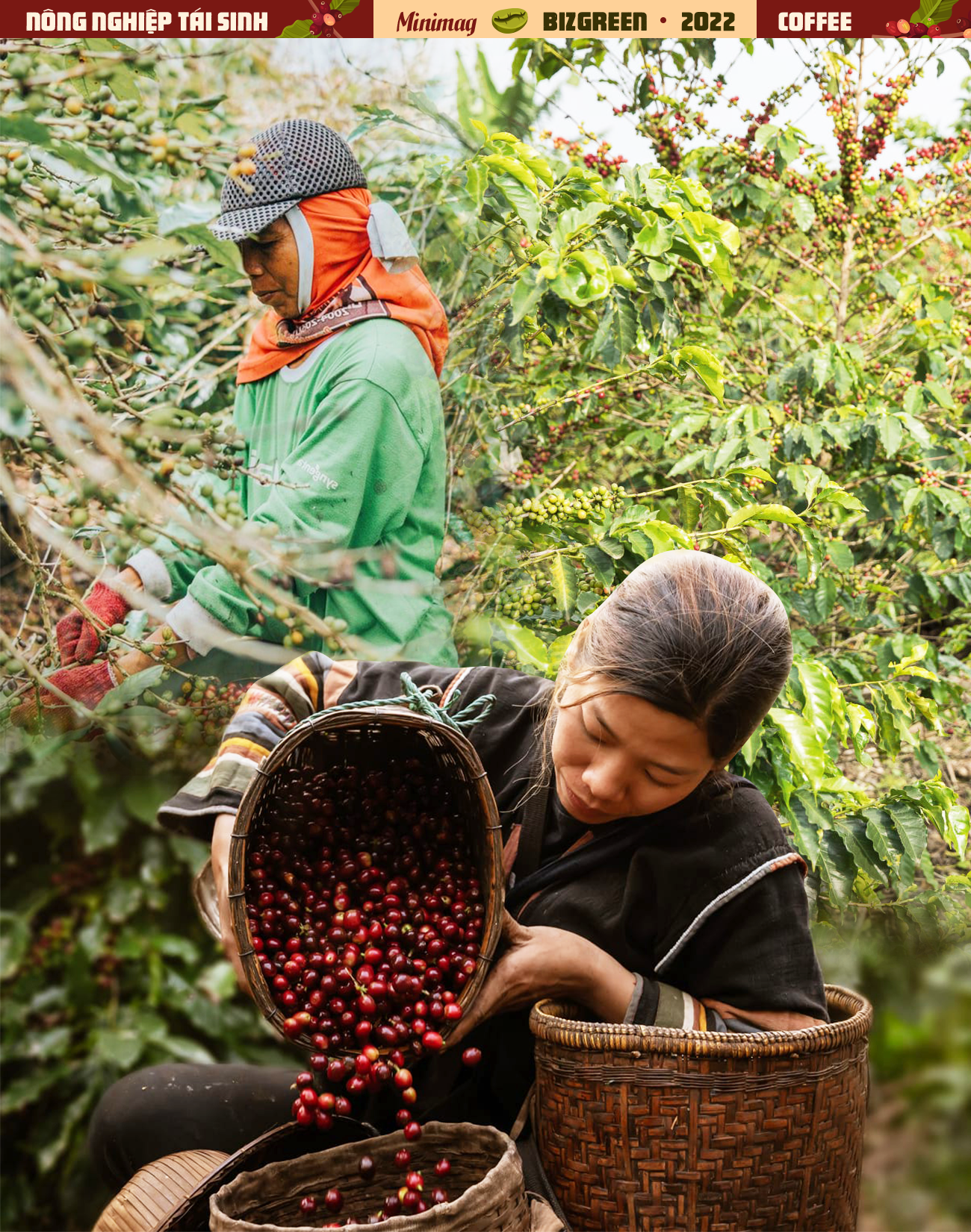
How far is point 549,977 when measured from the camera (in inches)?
53.4

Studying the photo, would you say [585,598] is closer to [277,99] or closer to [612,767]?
[612,767]

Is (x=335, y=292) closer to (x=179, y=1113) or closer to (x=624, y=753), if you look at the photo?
(x=624, y=753)

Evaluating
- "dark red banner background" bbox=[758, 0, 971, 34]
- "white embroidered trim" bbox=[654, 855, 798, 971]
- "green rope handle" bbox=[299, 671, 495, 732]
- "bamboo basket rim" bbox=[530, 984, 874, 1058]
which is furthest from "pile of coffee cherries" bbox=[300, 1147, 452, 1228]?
"dark red banner background" bbox=[758, 0, 971, 34]

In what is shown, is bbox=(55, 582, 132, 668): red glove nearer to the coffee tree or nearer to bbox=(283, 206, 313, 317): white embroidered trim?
bbox=(283, 206, 313, 317): white embroidered trim

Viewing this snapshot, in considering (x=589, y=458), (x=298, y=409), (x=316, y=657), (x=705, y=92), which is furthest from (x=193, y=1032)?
(x=705, y=92)

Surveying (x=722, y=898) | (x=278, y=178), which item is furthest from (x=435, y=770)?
(x=278, y=178)

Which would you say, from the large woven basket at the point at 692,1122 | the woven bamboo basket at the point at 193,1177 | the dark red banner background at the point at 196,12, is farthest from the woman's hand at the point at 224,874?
the dark red banner background at the point at 196,12

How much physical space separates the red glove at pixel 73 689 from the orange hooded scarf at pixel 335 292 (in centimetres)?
57

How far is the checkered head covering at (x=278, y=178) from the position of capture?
1809 millimetres

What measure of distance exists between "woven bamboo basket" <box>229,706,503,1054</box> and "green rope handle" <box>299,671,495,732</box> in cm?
2

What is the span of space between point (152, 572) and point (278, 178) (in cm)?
69

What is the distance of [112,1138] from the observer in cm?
157

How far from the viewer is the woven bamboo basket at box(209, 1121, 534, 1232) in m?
1.16

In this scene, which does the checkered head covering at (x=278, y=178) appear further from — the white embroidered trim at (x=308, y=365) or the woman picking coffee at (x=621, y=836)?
the woman picking coffee at (x=621, y=836)
